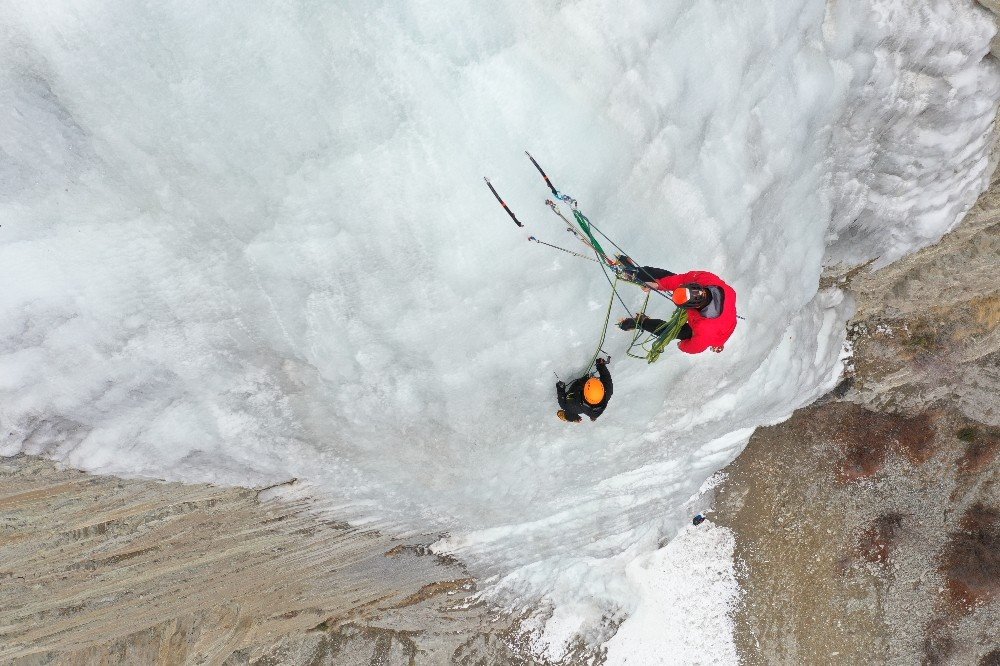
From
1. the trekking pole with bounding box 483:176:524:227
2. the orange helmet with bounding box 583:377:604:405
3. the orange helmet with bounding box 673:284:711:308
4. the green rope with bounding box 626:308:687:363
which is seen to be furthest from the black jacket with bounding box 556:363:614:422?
the trekking pole with bounding box 483:176:524:227

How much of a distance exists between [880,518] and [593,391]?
394 cm

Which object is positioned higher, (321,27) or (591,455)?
(321,27)

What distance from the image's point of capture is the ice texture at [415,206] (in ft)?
7.97

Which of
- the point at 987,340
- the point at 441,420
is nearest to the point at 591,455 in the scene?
the point at 441,420

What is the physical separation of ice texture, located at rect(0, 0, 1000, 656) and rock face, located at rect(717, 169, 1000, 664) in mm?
1687

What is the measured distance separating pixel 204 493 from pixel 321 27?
8.10 feet

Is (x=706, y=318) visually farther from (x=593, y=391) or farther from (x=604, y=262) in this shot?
(x=593, y=391)

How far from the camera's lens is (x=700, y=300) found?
2.72 m

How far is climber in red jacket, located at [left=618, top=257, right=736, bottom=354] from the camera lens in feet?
8.91

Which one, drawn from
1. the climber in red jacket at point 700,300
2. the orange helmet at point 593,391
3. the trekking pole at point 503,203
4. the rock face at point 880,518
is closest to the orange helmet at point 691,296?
the climber in red jacket at point 700,300

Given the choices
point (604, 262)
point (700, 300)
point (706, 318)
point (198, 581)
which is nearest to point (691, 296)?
point (700, 300)

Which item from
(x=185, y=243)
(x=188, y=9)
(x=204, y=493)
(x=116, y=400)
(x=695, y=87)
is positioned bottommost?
(x=204, y=493)

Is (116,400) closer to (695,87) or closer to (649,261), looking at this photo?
(649,261)

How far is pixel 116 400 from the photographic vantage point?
294cm
